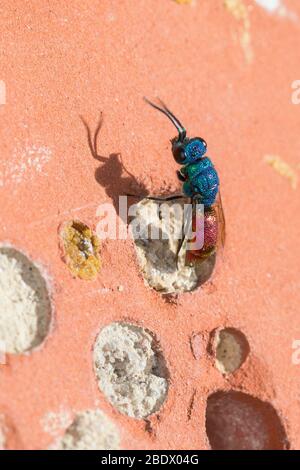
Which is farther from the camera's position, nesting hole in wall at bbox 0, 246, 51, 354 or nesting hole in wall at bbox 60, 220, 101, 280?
nesting hole in wall at bbox 60, 220, 101, 280

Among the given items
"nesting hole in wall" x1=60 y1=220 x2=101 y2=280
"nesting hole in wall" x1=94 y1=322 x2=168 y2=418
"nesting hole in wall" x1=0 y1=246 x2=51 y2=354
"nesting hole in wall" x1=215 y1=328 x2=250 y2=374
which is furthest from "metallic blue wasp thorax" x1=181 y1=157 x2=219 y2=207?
"nesting hole in wall" x1=0 y1=246 x2=51 y2=354

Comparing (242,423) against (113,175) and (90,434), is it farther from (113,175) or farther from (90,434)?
(113,175)

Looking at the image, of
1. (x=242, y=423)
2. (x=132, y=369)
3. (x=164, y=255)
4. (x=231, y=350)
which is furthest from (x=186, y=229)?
(x=242, y=423)

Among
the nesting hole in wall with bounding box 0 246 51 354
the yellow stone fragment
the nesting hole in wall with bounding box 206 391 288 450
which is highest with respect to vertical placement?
the yellow stone fragment

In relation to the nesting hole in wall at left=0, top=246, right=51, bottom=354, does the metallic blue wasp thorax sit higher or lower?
higher

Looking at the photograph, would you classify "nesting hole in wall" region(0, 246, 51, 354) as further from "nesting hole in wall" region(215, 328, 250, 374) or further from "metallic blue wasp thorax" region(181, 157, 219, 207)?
"nesting hole in wall" region(215, 328, 250, 374)

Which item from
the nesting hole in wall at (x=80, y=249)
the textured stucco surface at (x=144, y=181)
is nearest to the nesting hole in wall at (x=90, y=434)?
the textured stucco surface at (x=144, y=181)

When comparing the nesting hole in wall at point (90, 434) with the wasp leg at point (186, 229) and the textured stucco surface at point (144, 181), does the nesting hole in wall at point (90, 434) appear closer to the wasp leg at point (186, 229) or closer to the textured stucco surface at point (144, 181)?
the textured stucco surface at point (144, 181)
